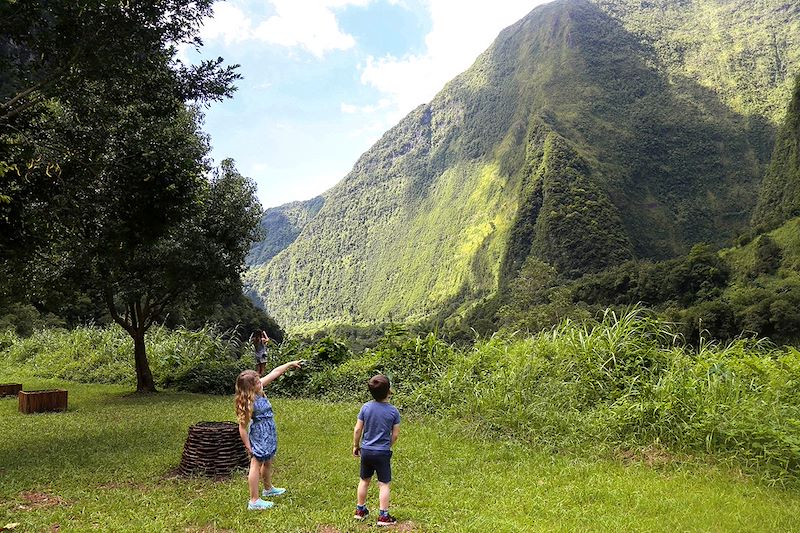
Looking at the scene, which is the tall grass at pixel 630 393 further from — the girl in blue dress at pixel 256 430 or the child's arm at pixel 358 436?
the girl in blue dress at pixel 256 430

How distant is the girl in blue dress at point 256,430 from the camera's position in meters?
6.23

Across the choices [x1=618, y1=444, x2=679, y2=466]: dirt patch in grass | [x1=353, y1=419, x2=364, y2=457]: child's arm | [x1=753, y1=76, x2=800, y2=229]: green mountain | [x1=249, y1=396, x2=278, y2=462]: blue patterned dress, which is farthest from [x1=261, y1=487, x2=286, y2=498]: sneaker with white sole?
[x1=753, y1=76, x2=800, y2=229]: green mountain

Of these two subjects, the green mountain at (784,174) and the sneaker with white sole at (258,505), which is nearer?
the sneaker with white sole at (258,505)

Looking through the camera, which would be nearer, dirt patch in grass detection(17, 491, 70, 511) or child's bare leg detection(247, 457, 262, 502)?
child's bare leg detection(247, 457, 262, 502)

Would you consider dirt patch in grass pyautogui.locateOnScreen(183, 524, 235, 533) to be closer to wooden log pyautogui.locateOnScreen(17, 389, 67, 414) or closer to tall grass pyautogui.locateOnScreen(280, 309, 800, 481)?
tall grass pyautogui.locateOnScreen(280, 309, 800, 481)

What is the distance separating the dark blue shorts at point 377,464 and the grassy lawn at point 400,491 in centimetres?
46

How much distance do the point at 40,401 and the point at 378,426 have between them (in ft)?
39.1

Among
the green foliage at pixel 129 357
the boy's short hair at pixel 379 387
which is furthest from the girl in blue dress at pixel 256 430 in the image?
the green foliage at pixel 129 357

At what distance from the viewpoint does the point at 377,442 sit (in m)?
5.77

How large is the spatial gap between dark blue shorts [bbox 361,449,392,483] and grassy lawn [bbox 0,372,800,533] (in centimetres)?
46

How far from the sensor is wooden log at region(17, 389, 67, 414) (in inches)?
539

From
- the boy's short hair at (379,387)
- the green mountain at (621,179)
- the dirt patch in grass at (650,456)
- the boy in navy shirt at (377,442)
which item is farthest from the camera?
the green mountain at (621,179)

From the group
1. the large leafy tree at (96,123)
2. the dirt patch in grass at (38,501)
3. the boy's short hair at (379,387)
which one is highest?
the large leafy tree at (96,123)

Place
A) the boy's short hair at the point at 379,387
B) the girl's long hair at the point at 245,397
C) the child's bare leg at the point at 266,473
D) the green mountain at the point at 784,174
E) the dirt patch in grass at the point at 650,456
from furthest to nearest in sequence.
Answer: the green mountain at the point at 784,174 → the dirt patch in grass at the point at 650,456 → the child's bare leg at the point at 266,473 → the girl's long hair at the point at 245,397 → the boy's short hair at the point at 379,387
